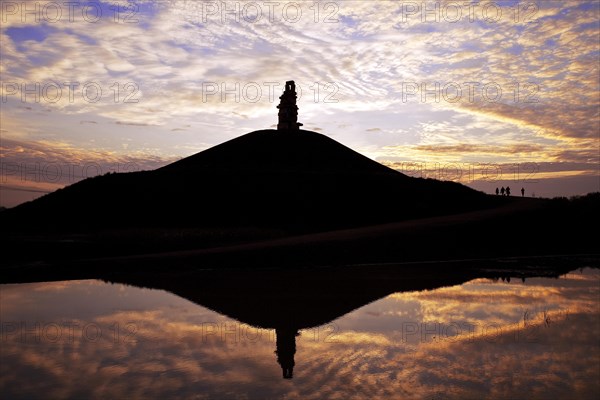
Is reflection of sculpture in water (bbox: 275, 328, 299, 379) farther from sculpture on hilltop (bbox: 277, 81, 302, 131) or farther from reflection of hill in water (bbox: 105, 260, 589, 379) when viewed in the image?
sculpture on hilltop (bbox: 277, 81, 302, 131)

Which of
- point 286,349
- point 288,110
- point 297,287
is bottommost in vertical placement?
point 286,349

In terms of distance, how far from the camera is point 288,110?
Result: 2692 inches

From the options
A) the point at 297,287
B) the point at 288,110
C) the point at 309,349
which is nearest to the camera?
the point at 309,349

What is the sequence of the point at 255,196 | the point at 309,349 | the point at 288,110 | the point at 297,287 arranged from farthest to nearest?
the point at 288,110, the point at 255,196, the point at 297,287, the point at 309,349

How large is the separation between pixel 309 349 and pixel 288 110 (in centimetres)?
6015

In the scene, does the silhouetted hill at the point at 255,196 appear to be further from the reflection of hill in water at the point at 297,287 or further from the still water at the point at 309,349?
the still water at the point at 309,349

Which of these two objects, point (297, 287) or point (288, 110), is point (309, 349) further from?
point (288, 110)

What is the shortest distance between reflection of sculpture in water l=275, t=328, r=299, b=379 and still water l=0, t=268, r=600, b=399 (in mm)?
41

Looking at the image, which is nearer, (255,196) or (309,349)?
(309,349)

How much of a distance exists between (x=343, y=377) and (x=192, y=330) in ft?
16.4

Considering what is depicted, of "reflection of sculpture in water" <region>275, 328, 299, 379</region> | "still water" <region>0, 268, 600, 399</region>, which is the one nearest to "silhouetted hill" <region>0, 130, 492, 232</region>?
"still water" <region>0, 268, 600, 399</region>

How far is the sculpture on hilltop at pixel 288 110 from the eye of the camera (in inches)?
2554

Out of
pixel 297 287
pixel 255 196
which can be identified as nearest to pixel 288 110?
pixel 255 196

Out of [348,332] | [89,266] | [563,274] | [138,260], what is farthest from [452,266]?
[89,266]
